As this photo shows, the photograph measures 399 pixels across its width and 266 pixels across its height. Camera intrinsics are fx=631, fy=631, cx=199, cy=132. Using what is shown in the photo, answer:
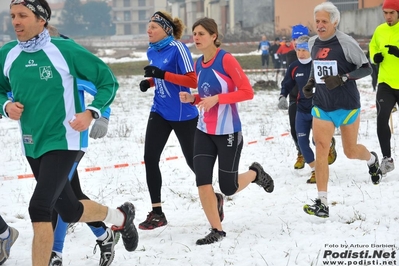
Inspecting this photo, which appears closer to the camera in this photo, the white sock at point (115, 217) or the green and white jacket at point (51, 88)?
the green and white jacket at point (51, 88)

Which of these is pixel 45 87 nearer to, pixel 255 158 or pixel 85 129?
pixel 85 129

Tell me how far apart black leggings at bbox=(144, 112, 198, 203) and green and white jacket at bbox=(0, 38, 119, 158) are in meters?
1.78

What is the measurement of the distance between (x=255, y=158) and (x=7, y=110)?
603cm

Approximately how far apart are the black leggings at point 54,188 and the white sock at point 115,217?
0.35m

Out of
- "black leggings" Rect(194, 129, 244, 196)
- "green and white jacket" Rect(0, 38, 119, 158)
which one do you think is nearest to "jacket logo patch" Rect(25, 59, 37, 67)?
"green and white jacket" Rect(0, 38, 119, 158)

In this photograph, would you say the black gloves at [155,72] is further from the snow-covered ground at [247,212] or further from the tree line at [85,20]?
the tree line at [85,20]

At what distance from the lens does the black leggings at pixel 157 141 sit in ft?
21.0

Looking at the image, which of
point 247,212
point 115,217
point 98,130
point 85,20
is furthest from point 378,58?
point 85,20

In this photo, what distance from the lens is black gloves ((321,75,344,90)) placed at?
6281mm

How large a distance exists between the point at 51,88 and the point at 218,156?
187cm

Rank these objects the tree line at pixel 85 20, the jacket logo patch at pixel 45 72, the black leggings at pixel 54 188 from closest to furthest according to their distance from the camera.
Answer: the black leggings at pixel 54 188 → the jacket logo patch at pixel 45 72 → the tree line at pixel 85 20

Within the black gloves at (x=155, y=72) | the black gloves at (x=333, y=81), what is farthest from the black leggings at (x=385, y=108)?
the black gloves at (x=155, y=72)

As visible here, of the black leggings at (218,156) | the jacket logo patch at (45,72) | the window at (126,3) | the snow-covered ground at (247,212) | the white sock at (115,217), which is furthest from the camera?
the window at (126,3)

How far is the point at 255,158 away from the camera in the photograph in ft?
33.1
